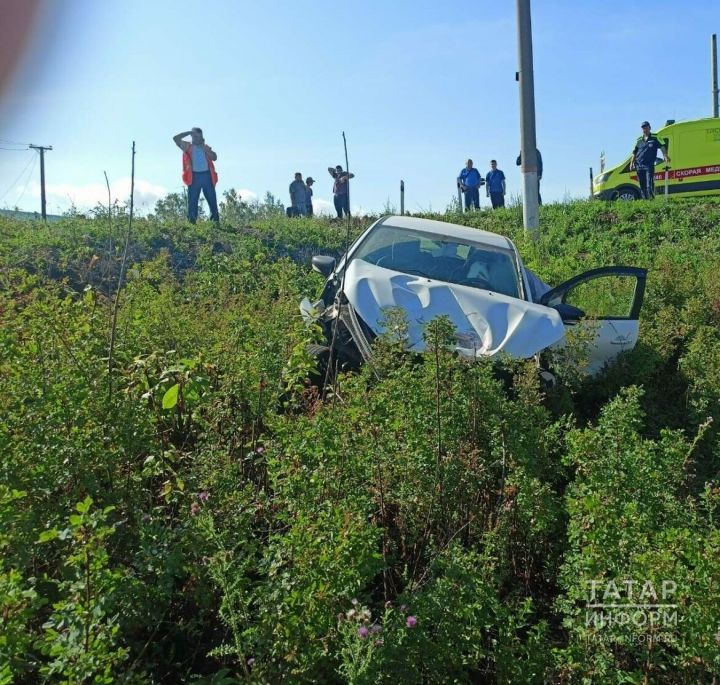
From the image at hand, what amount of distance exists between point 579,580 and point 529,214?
958 cm

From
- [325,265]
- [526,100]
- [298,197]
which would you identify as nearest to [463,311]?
[325,265]

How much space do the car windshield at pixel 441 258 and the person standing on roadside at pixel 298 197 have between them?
11.0 m

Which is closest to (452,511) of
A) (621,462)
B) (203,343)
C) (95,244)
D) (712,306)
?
(621,462)

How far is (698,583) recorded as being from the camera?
6.39ft

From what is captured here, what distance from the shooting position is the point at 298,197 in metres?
16.8

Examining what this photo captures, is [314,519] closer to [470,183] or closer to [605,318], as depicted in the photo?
[605,318]

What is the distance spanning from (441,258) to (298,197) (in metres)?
11.8

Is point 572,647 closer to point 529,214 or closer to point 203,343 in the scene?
point 203,343

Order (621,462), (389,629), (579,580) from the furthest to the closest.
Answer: (621,462)
(579,580)
(389,629)

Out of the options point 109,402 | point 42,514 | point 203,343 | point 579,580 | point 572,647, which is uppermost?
point 203,343

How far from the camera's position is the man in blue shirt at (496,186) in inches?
677

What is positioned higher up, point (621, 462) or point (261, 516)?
point (621, 462)

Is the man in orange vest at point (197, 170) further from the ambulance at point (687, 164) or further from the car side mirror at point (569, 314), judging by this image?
the ambulance at point (687, 164)

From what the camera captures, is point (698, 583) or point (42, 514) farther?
point (42, 514)
